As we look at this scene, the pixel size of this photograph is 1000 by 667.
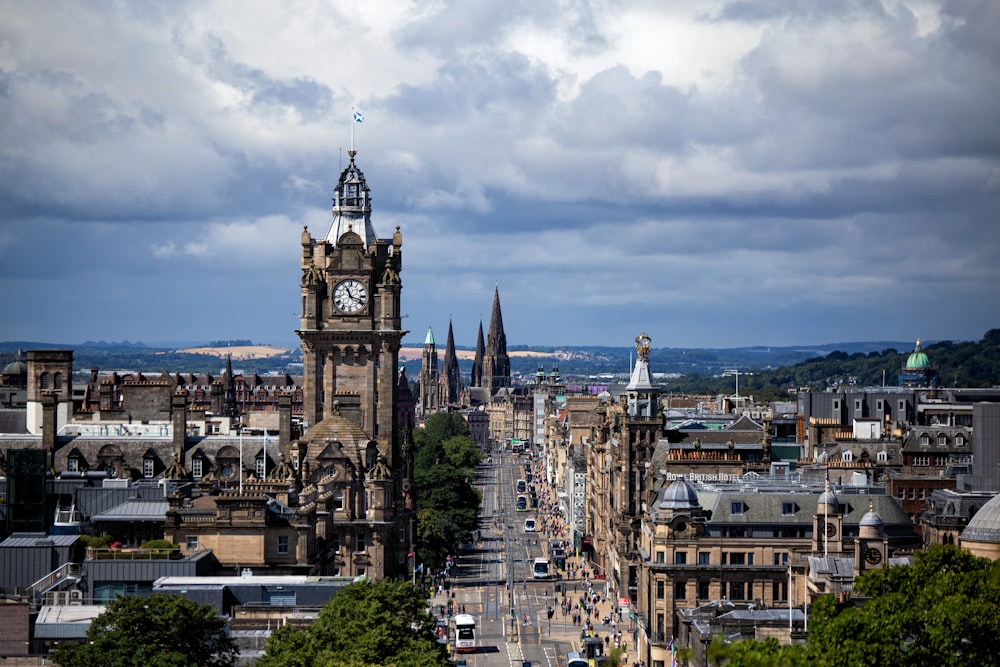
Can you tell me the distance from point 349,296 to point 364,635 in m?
70.3

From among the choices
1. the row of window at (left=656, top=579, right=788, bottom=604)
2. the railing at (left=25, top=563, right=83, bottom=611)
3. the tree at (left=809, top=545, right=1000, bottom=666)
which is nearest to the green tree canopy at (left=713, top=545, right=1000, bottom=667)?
the tree at (left=809, top=545, right=1000, bottom=666)

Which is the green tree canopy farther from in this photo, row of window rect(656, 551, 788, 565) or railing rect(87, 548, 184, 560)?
row of window rect(656, 551, 788, 565)

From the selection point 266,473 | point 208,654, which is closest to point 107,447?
point 266,473

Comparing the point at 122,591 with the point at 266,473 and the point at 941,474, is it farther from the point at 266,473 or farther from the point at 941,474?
the point at 941,474

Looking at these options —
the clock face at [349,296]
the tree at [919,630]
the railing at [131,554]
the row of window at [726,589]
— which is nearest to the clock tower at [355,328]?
the clock face at [349,296]

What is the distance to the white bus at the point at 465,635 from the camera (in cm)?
16450

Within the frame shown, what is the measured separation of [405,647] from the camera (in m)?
108

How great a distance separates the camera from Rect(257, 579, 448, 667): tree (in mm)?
102500

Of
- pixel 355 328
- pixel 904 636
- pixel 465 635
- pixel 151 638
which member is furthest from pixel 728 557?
pixel 151 638

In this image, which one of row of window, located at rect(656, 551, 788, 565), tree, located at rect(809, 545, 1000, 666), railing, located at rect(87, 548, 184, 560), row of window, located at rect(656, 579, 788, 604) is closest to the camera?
tree, located at rect(809, 545, 1000, 666)

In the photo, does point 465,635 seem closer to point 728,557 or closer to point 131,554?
point 728,557

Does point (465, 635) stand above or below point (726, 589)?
below

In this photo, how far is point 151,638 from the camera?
98562 millimetres

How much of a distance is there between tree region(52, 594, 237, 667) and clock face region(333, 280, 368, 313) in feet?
241
